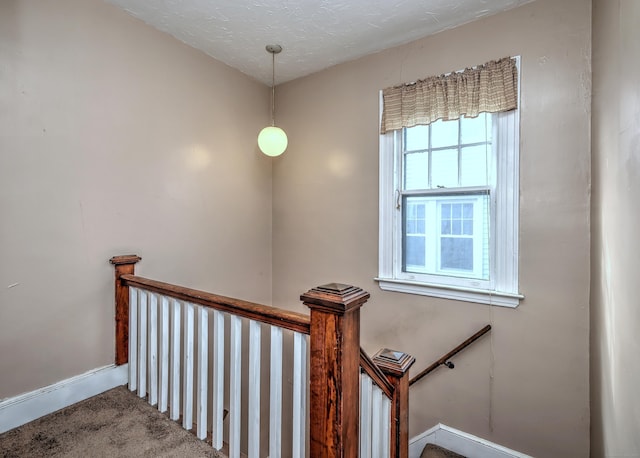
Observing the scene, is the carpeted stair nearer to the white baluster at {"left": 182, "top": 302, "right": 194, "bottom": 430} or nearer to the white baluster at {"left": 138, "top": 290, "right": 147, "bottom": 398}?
the white baluster at {"left": 182, "top": 302, "right": 194, "bottom": 430}

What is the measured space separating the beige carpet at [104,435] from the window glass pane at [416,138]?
2.43 metres

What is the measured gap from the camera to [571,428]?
197cm

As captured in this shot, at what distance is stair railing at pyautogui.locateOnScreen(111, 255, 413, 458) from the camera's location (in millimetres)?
1048

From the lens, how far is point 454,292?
2.35 meters

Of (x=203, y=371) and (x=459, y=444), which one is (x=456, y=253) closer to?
(x=459, y=444)

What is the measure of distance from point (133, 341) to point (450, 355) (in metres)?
2.26

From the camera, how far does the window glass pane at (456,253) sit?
2.34 meters

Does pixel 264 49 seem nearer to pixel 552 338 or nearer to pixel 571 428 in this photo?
pixel 552 338

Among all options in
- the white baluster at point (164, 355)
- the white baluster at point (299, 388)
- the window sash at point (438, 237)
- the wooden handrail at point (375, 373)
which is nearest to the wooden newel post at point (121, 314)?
the white baluster at point (164, 355)

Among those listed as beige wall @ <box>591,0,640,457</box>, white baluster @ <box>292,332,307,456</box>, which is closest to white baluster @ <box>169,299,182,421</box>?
white baluster @ <box>292,332,307,456</box>

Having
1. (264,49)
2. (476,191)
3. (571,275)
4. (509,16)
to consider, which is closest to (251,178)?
(264,49)

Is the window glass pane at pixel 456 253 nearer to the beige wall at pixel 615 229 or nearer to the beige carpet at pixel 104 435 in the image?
the beige wall at pixel 615 229

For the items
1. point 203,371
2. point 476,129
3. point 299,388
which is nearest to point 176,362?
point 203,371

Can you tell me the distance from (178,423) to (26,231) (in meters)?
1.39
